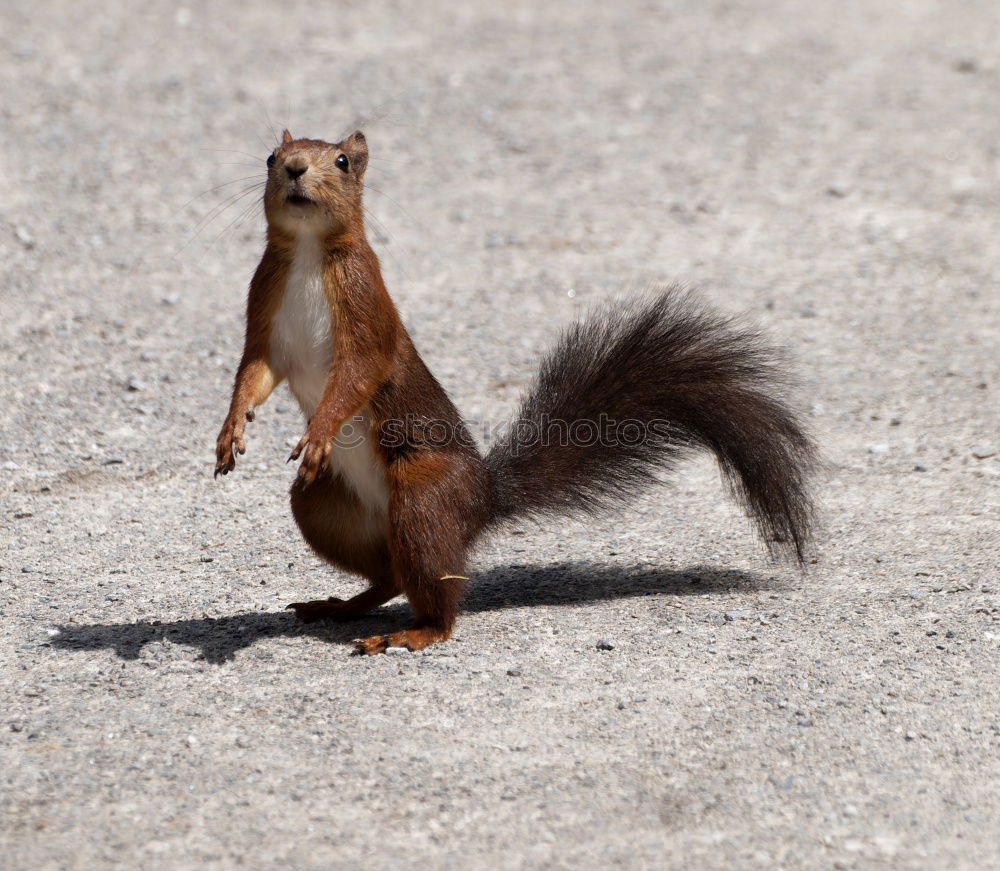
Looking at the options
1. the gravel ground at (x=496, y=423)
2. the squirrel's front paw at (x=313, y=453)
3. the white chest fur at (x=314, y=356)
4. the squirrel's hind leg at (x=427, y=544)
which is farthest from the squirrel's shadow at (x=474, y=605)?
the squirrel's front paw at (x=313, y=453)

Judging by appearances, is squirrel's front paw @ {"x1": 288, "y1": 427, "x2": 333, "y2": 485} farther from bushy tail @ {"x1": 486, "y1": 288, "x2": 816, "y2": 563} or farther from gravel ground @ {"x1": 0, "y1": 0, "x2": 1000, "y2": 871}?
bushy tail @ {"x1": 486, "y1": 288, "x2": 816, "y2": 563}

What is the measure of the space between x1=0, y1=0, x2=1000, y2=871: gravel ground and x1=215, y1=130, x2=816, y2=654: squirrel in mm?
309

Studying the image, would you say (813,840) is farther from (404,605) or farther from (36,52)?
(36,52)

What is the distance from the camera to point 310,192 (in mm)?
3727

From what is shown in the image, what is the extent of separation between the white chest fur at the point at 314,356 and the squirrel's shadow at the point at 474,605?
19.6 inches

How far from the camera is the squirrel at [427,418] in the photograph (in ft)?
12.5

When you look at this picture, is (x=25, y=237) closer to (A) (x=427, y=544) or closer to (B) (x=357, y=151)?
(B) (x=357, y=151)

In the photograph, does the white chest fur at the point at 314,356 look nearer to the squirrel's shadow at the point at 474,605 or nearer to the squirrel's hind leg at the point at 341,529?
the squirrel's hind leg at the point at 341,529

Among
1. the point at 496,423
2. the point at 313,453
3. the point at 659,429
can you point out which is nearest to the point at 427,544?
the point at 313,453

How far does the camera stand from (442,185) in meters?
8.66

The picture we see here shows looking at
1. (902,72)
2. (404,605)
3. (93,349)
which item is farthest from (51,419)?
(902,72)

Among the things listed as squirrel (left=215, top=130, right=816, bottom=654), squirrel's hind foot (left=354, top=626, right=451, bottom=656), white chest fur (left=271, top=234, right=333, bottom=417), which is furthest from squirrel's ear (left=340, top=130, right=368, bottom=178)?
squirrel's hind foot (left=354, top=626, right=451, bottom=656)

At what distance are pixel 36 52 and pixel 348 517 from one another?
7361mm

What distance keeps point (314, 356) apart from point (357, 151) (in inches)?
26.9
